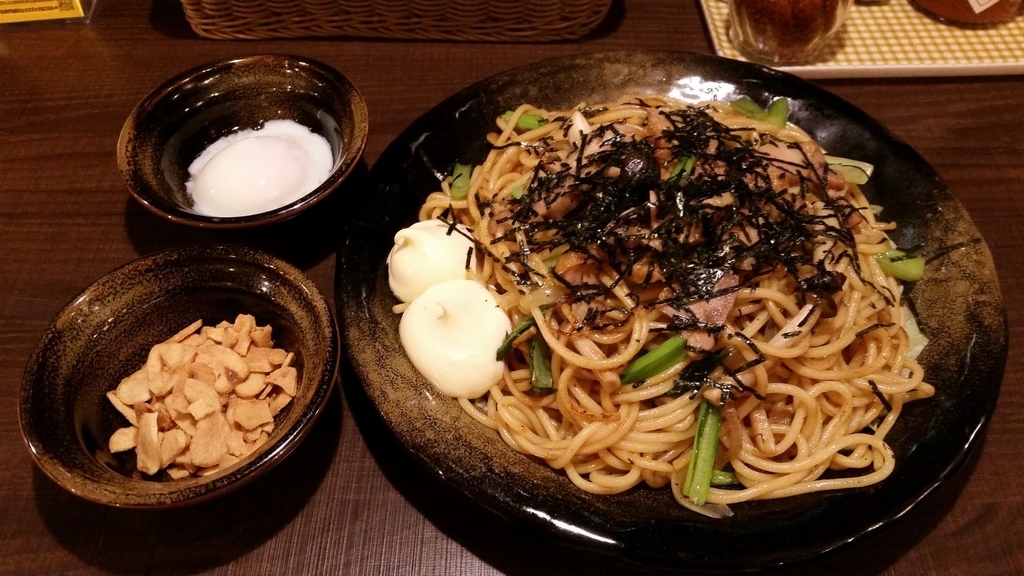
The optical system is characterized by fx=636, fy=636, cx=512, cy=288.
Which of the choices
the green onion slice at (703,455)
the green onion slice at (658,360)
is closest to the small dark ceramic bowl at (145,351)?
the green onion slice at (658,360)

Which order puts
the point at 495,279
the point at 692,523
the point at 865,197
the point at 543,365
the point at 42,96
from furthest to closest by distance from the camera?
1. the point at 42,96
2. the point at 865,197
3. the point at 495,279
4. the point at 543,365
5. the point at 692,523

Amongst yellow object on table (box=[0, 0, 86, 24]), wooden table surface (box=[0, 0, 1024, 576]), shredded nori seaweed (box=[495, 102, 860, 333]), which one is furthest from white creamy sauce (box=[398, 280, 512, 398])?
yellow object on table (box=[0, 0, 86, 24])

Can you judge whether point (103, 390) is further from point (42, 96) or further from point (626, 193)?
point (42, 96)

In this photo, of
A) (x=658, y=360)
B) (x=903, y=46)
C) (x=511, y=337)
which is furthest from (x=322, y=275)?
(x=903, y=46)

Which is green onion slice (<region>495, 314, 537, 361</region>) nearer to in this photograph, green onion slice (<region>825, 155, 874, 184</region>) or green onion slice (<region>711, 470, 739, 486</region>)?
green onion slice (<region>711, 470, 739, 486</region>)

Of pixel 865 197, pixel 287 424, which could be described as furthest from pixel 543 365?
pixel 865 197

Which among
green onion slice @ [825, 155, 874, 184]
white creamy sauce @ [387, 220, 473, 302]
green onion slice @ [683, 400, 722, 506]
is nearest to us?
green onion slice @ [683, 400, 722, 506]
